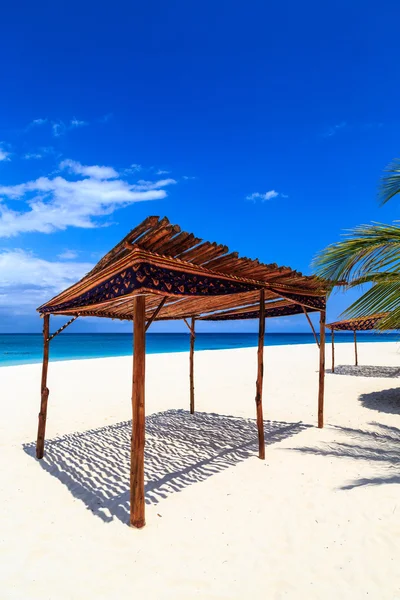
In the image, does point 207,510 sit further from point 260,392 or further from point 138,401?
point 260,392

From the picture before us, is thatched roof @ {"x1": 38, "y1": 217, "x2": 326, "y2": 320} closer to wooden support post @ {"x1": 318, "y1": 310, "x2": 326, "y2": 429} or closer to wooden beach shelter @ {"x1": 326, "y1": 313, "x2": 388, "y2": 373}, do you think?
wooden support post @ {"x1": 318, "y1": 310, "x2": 326, "y2": 429}

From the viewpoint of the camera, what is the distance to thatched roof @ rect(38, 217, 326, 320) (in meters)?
3.47

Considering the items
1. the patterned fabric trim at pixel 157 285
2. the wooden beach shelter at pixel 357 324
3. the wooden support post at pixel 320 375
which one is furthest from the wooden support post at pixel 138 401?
the wooden beach shelter at pixel 357 324

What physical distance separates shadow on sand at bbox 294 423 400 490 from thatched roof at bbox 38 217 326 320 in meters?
2.39

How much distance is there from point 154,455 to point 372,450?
3271mm

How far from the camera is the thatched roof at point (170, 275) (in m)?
3.47

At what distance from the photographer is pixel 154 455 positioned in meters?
5.72

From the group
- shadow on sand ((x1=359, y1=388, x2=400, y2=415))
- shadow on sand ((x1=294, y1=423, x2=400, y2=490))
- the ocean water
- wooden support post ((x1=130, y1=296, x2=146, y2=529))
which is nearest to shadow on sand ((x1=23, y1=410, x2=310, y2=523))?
wooden support post ((x1=130, y1=296, x2=146, y2=529))

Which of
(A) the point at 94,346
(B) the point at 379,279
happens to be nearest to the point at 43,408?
(B) the point at 379,279

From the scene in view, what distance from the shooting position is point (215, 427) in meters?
7.46

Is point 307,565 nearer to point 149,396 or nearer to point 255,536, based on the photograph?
point 255,536

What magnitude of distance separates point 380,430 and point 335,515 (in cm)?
366

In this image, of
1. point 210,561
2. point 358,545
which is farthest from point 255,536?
point 358,545

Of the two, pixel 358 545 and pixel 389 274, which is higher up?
pixel 389 274
